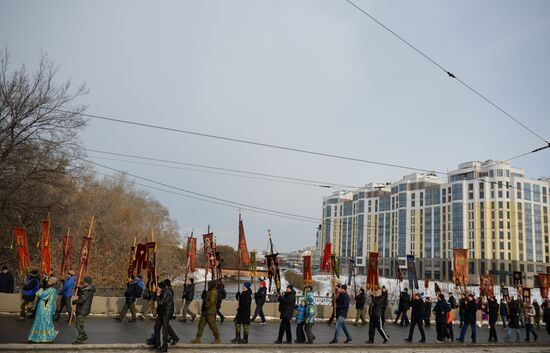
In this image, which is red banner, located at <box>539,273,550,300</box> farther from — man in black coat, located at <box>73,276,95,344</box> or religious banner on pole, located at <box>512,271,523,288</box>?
man in black coat, located at <box>73,276,95,344</box>

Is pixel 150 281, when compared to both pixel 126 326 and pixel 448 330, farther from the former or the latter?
pixel 448 330

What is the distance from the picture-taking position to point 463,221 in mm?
119438

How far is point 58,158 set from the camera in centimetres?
2584

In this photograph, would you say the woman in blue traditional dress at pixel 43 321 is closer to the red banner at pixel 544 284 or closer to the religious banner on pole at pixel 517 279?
the religious banner on pole at pixel 517 279

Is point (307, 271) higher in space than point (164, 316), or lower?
higher

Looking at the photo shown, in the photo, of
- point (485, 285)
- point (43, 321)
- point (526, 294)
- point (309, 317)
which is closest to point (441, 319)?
point (309, 317)

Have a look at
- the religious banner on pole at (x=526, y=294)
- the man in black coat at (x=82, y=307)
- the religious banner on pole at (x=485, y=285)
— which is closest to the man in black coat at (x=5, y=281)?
the man in black coat at (x=82, y=307)

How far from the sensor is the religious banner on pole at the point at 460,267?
2770cm

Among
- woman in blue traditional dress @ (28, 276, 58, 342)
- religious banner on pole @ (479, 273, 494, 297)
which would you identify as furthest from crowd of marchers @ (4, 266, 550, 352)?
religious banner on pole @ (479, 273, 494, 297)

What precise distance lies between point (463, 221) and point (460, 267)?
99.0 metres

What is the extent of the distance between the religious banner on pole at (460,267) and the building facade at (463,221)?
72505 millimetres

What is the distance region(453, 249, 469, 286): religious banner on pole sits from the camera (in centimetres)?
2770

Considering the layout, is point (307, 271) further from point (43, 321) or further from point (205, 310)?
point (43, 321)

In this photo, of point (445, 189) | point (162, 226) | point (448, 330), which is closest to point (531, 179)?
point (445, 189)
